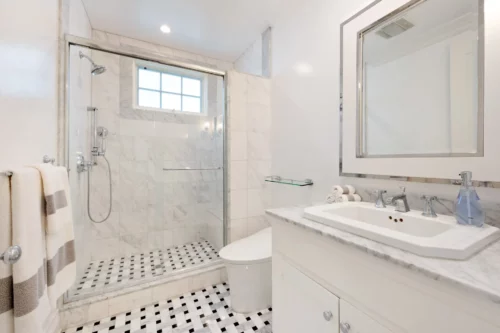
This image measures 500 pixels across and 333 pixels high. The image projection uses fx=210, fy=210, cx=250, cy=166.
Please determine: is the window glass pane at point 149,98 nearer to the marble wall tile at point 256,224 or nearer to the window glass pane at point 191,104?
the window glass pane at point 191,104

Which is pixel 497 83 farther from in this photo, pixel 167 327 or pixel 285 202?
pixel 167 327

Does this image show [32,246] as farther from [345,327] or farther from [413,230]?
[413,230]

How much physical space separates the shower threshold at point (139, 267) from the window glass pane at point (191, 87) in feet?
5.94

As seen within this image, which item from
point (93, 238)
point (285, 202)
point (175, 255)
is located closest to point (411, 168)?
point (285, 202)

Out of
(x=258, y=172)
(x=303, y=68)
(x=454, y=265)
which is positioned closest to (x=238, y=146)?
(x=258, y=172)

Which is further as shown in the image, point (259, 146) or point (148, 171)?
point (148, 171)

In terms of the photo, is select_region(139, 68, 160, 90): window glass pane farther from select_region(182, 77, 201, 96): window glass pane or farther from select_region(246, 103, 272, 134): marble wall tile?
select_region(246, 103, 272, 134): marble wall tile

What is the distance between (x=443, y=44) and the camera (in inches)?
37.1

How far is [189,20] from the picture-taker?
2.04 metres

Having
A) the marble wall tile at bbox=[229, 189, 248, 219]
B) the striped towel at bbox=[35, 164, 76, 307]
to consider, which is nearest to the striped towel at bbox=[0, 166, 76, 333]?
the striped towel at bbox=[35, 164, 76, 307]

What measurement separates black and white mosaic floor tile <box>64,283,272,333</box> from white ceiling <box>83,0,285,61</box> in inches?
97.7

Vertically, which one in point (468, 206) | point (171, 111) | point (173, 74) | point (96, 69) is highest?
point (173, 74)

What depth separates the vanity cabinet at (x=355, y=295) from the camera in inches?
18.7

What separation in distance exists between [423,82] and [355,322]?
1.09m
